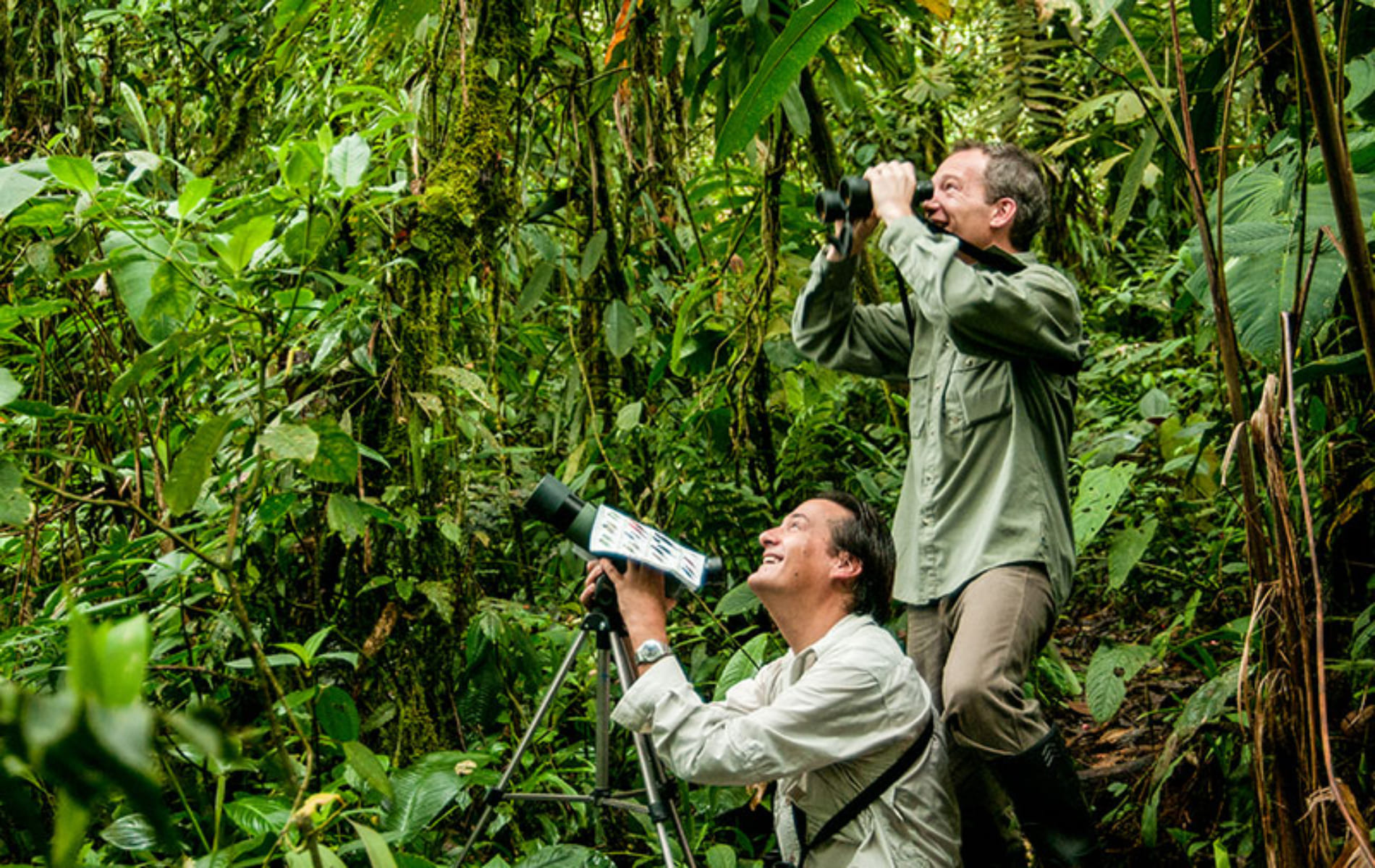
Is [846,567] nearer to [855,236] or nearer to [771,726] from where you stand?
[771,726]

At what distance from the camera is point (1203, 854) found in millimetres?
2434

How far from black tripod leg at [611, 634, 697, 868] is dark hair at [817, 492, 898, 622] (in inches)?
17.3

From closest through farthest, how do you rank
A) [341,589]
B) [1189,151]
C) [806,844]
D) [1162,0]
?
[1189,151]
[806,844]
[341,589]
[1162,0]

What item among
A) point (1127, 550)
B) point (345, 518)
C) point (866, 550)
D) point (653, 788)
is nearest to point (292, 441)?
point (345, 518)

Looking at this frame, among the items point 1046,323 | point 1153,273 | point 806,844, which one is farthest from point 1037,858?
point 1153,273

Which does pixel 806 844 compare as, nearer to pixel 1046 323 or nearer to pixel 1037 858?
pixel 1037 858

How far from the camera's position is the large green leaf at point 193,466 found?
1.51 metres

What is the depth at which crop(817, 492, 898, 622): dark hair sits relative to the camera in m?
2.15

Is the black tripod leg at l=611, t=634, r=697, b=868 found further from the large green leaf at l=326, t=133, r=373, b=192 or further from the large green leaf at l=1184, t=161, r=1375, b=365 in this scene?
the large green leaf at l=1184, t=161, r=1375, b=365

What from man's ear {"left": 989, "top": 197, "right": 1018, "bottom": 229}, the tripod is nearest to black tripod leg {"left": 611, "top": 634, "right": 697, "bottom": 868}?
the tripod

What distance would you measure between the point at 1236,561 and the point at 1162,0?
2.08 meters

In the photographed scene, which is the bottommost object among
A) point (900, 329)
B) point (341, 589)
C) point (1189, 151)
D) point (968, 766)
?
point (968, 766)

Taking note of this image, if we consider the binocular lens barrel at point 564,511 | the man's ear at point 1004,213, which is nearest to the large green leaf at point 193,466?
the binocular lens barrel at point 564,511

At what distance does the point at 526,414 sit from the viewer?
358 cm
